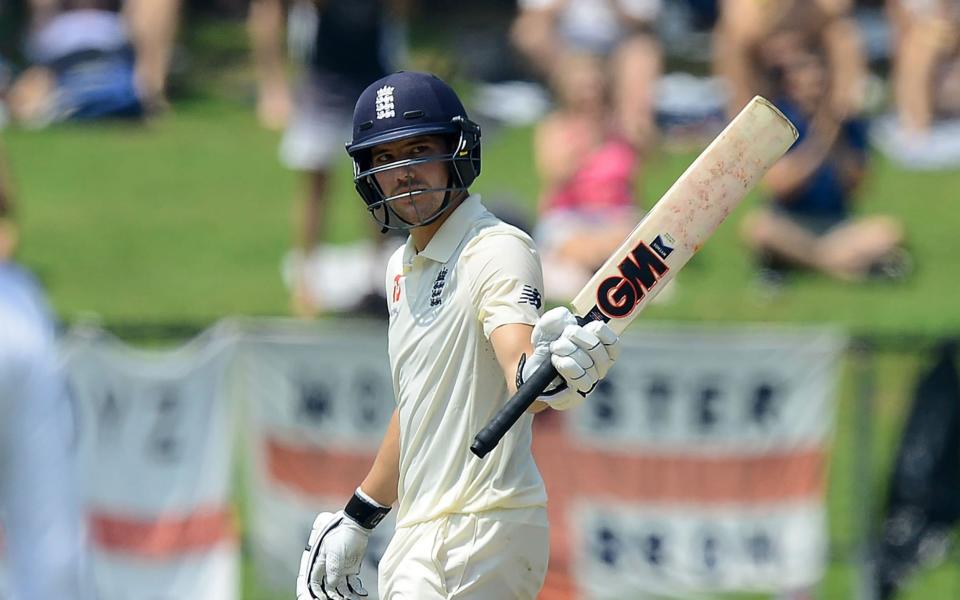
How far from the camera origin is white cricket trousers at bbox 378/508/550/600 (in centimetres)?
448

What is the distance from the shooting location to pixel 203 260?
1217 cm

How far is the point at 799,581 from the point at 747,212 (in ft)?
15.7

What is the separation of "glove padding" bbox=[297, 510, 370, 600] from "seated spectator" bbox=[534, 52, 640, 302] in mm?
5807

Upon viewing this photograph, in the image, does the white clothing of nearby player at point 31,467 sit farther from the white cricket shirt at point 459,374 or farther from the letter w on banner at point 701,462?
the letter w on banner at point 701,462

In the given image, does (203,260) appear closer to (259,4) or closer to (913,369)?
(259,4)

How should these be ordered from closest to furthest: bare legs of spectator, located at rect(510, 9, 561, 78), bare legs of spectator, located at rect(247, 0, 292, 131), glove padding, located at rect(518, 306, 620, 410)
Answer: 1. glove padding, located at rect(518, 306, 620, 410)
2. bare legs of spectator, located at rect(510, 9, 561, 78)
3. bare legs of spectator, located at rect(247, 0, 292, 131)

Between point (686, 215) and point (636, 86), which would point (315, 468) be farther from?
point (636, 86)

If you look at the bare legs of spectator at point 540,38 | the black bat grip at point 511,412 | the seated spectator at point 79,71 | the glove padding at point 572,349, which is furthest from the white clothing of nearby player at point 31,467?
the seated spectator at point 79,71

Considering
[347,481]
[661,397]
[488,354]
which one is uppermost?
[488,354]

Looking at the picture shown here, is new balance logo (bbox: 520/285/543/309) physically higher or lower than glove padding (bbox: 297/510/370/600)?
higher

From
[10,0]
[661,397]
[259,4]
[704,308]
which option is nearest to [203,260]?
[259,4]

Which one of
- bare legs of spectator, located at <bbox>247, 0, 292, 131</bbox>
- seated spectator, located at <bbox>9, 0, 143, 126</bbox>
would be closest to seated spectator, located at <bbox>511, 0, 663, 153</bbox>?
bare legs of spectator, located at <bbox>247, 0, 292, 131</bbox>

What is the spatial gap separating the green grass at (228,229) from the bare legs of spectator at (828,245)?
0.47 ft

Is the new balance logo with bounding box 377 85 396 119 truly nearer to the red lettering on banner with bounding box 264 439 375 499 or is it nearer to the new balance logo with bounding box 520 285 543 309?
the new balance logo with bounding box 520 285 543 309
